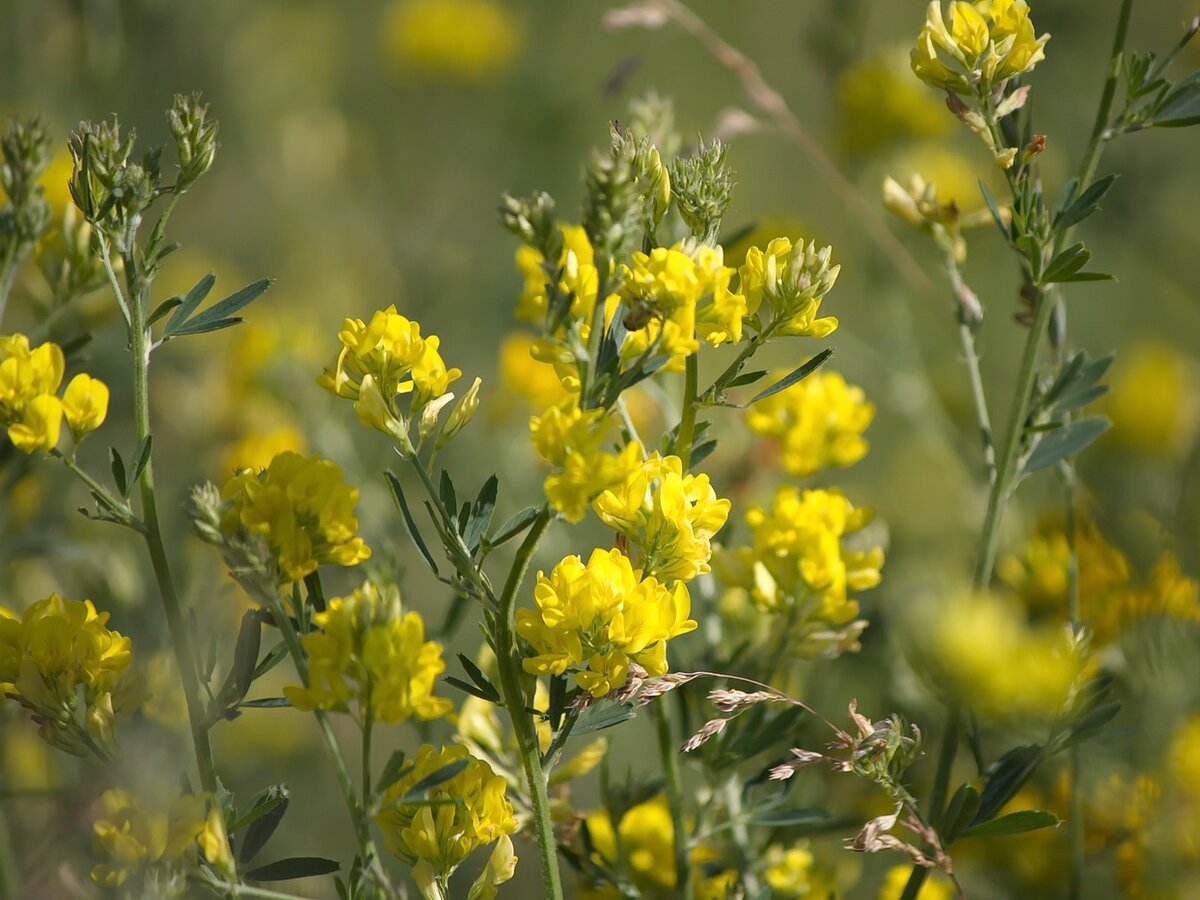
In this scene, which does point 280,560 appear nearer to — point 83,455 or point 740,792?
point 740,792

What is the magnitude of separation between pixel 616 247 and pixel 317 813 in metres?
2.16

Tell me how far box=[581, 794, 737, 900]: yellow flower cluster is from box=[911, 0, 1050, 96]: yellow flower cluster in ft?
2.95

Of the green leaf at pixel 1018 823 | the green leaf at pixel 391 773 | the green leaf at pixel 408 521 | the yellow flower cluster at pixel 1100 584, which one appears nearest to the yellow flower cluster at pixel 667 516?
the green leaf at pixel 408 521

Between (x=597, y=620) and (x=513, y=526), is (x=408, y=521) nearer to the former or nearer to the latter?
(x=513, y=526)

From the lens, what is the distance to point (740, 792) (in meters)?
1.45

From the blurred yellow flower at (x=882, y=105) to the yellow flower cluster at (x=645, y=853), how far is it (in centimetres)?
193

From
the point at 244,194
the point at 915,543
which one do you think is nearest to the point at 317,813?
the point at 915,543

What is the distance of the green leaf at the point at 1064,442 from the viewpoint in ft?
4.25

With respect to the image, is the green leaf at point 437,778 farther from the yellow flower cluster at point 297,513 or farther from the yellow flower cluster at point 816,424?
the yellow flower cluster at point 816,424

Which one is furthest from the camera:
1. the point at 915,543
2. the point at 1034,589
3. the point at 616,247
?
the point at 915,543

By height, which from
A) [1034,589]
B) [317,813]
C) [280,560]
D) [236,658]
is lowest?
[317,813]

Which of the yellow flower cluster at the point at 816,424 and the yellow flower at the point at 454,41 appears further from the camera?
the yellow flower at the point at 454,41

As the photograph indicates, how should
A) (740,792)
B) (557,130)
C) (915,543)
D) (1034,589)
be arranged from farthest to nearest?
(557,130) < (915,543) < (1034,589) < (740,792)

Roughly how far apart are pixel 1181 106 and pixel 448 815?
1.00m
